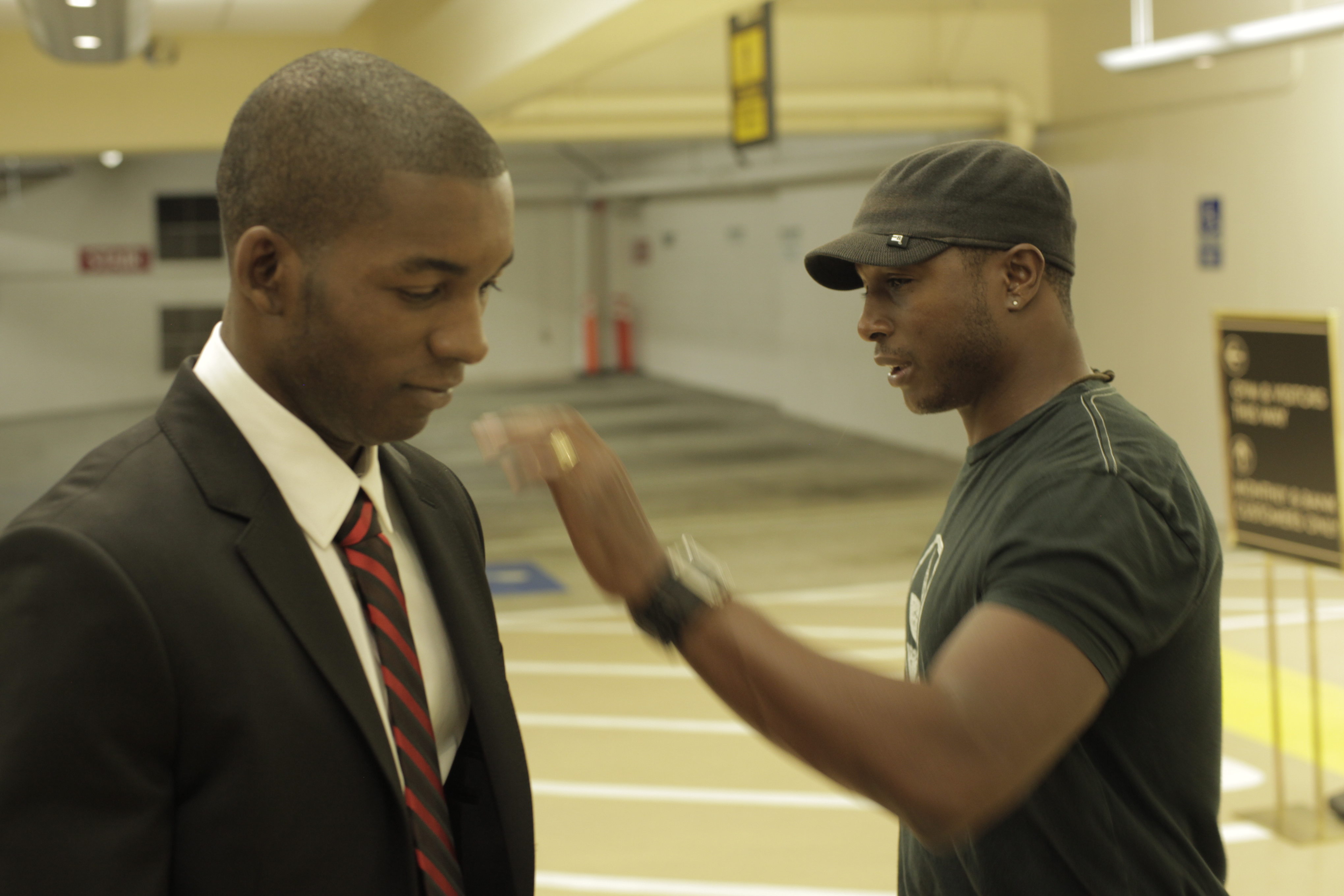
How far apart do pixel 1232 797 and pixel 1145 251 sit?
22.0 feet

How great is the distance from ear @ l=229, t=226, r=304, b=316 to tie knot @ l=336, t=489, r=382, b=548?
0.75ft

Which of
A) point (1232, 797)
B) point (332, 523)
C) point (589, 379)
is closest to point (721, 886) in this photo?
point (1232, 797)

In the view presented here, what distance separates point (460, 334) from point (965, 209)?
76cm

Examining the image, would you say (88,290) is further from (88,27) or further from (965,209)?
(965,209)

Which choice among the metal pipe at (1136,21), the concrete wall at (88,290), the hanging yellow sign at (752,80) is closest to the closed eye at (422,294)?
the hanging yellow sign at (752,80)

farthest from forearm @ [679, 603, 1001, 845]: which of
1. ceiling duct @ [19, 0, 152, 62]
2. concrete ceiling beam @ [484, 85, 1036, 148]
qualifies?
concrete ceiling beam @ [484, 85, 1036, 148]

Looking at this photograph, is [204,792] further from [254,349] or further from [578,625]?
[578,625]

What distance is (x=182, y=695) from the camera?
1.07m

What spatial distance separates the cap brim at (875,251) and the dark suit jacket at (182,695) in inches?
33.8

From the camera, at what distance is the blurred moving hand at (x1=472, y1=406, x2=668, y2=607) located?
138cm

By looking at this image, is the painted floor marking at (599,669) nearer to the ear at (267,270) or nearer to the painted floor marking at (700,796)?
the painted floor marking at (700,796)

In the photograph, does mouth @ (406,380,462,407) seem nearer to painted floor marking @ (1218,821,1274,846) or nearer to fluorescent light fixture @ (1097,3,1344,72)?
painted floor marking @ (1218,821,1274,846)

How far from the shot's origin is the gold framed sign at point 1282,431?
4.46 meters

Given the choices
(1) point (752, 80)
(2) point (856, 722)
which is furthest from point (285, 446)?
(1) point (752, 80)
